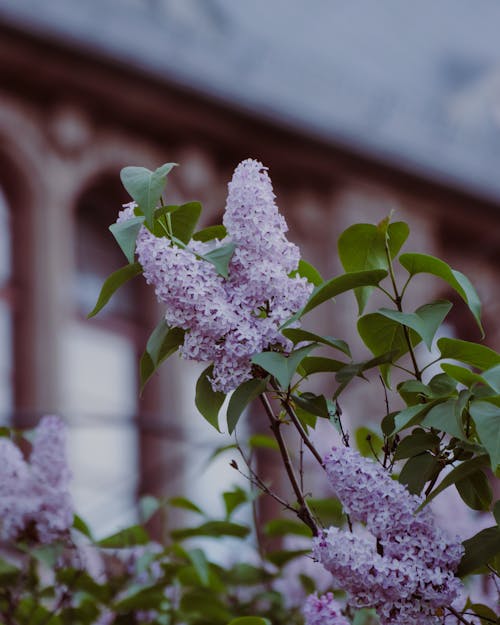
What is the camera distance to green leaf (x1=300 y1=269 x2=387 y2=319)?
1260 mm

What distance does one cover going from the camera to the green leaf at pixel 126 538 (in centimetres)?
200

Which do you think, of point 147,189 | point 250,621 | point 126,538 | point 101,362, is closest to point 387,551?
point 250,621

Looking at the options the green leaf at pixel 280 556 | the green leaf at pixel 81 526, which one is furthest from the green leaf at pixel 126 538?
the green leaf at pixel 280 556

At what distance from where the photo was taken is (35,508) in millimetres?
1867

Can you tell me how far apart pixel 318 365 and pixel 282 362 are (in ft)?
0.42

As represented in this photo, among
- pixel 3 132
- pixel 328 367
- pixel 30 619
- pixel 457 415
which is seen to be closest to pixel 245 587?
pixel 30 619

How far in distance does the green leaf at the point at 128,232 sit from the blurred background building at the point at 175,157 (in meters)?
4.05

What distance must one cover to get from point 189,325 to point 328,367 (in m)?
0.17

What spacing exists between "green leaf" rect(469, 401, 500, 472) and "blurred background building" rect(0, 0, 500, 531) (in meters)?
4.21

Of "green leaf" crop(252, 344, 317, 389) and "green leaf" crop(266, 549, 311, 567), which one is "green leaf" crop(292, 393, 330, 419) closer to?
"green leaf" crop(252, 344, 317, 389)

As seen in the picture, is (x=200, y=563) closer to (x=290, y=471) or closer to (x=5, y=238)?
(x=290, y=471)

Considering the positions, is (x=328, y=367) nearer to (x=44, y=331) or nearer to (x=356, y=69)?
(x=44, y=331)

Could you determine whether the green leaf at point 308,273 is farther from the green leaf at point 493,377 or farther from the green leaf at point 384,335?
the green leaf at point 493,377

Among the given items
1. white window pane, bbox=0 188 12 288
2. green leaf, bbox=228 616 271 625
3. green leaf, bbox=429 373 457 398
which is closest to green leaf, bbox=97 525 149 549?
green leaf, bbox=228 616 271 625
